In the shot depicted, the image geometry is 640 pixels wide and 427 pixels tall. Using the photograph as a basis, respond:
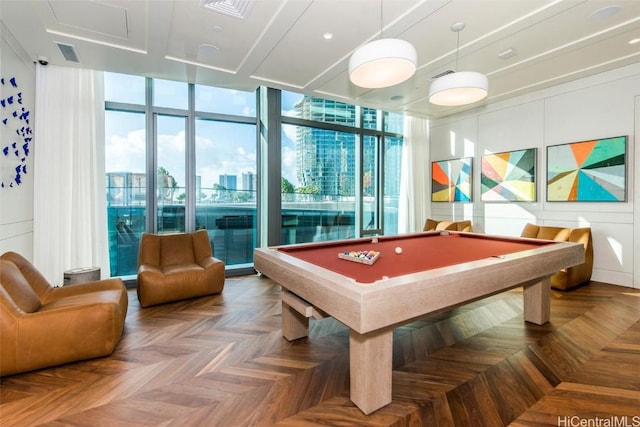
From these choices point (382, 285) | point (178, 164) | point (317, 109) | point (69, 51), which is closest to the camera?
point (382, 285)

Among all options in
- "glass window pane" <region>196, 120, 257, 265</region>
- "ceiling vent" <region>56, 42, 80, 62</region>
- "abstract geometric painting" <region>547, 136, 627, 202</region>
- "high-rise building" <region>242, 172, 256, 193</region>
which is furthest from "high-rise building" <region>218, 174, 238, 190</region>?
"abstract geometric painting" <region>547, 136, 627, 202</region>

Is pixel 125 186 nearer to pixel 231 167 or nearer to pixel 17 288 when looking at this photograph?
pixel 231 167

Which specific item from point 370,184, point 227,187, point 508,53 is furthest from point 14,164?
point 508,53

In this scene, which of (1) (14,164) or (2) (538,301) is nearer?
(2) (538,301)

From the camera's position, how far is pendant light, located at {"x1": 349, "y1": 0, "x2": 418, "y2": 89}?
Answer: 7.02ft

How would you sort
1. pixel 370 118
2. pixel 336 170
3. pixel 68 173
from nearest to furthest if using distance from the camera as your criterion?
pixel 68 173 → pixel 336 170 → pixel 370 118

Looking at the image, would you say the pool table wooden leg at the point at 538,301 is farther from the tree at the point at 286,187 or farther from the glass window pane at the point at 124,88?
the glass window pane at the point at 124,88

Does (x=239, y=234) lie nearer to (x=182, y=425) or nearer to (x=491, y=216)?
(x=182, y=425)

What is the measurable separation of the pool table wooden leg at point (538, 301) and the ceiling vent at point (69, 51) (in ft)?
18.9

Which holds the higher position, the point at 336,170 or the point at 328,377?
the point at 336,170

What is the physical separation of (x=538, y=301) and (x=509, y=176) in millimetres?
3220

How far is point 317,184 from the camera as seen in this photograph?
582 cm

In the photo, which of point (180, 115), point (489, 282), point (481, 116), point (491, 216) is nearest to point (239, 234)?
point (180, 115)

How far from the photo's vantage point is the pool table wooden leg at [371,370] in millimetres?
1775
